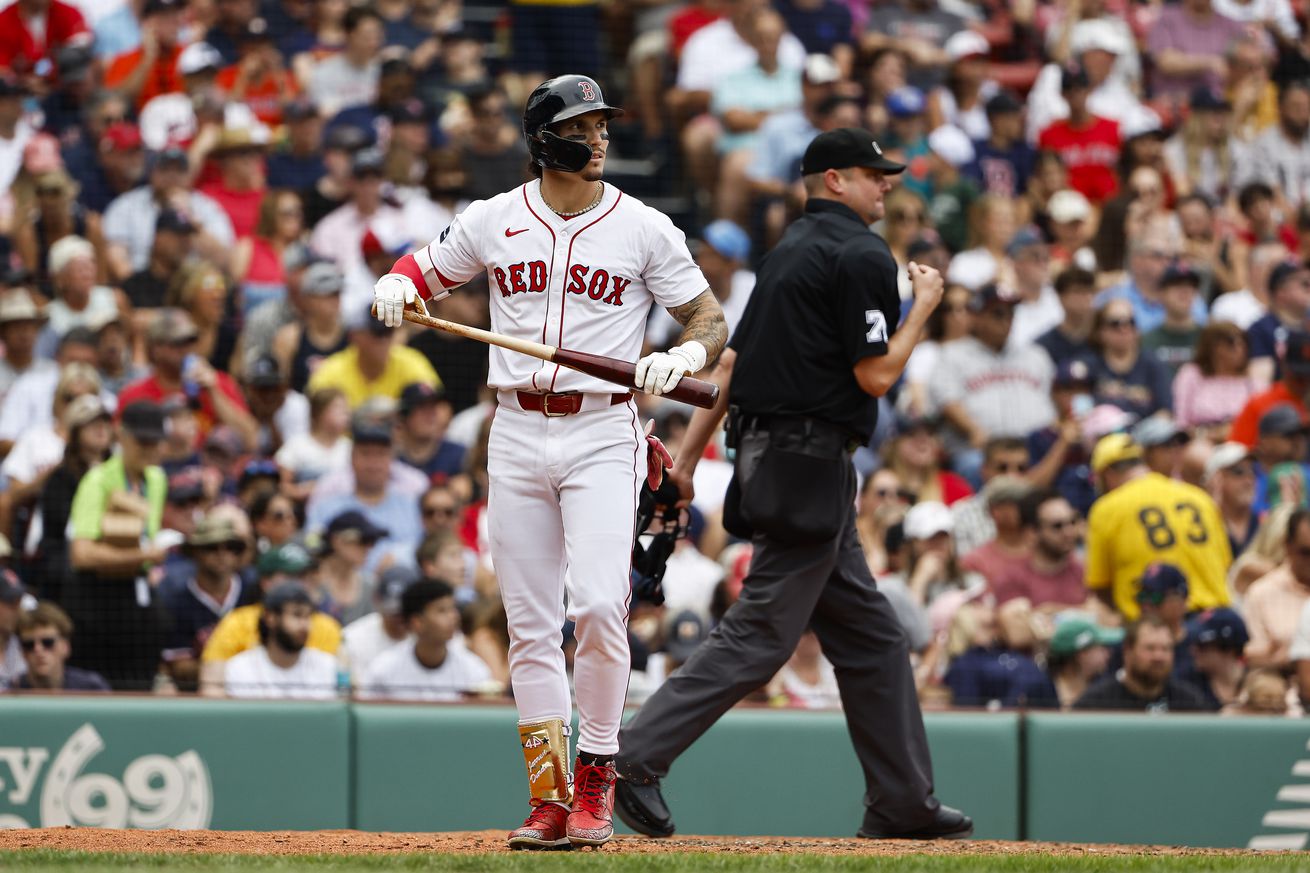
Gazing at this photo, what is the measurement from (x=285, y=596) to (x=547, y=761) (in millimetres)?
2849

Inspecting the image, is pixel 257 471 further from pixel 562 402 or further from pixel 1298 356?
pixel 1298 356

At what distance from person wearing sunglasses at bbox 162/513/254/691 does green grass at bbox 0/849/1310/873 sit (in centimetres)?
299

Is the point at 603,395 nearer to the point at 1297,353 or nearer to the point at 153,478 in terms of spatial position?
the point at 153,478

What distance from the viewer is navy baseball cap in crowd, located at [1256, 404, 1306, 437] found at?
970 centimetres

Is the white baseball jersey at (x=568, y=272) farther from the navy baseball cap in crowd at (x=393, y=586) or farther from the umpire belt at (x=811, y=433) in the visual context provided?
the navy baseball cap in crowd at (x=393, y=586)

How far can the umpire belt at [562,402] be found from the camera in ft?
16.7

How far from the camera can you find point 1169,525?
8.75 meters

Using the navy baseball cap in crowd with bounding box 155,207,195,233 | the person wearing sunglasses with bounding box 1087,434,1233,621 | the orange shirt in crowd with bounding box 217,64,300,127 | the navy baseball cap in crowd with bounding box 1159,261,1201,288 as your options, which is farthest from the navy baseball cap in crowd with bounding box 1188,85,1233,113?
the navy baseball cap in crowd with bounding box 155,207,195,233

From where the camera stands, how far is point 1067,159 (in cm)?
1266

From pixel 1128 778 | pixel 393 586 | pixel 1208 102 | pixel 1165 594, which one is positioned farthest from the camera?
pixel 1208 102

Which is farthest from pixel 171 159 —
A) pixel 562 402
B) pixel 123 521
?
pixel 562 402

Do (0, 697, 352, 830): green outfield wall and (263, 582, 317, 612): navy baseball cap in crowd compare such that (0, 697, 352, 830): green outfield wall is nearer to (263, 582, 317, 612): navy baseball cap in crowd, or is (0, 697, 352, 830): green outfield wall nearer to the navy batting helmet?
(263, 582, 317, 612): navy baseball cap in crowd

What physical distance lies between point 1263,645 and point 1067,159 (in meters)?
4.91

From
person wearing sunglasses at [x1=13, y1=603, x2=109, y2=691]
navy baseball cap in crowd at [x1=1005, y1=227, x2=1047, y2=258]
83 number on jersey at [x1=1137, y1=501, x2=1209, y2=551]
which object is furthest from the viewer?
navy baseball cap in crowd at [x1=1005, y1=227, x2=1047, y2=258]
